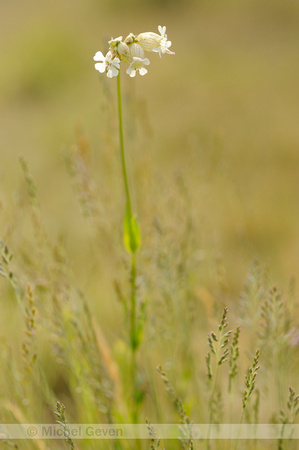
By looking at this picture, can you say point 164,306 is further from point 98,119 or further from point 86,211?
point 98,119

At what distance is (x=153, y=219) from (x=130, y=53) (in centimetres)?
35

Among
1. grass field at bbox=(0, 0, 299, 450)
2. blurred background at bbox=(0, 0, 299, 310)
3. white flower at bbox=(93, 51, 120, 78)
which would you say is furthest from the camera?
blurred background at bbox=(0, 0, 299, 310)

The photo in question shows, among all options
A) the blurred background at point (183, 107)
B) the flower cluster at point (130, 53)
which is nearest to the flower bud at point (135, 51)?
the flower cluster at point (130, 53)

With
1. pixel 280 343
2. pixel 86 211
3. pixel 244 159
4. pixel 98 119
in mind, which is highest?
pixel 98 119

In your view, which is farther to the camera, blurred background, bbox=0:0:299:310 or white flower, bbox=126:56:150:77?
blurred background, bbox=0:0:299:310

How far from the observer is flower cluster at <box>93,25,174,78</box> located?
564 millimetres

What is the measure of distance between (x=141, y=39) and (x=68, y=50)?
332 centimetres

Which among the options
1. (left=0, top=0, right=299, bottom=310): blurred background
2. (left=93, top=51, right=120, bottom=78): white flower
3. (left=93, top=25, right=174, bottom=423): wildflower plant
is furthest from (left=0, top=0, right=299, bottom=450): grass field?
(left=93, top=51, right=120, bottom=78): white flower

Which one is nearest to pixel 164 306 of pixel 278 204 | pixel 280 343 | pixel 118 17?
pixel 280 343

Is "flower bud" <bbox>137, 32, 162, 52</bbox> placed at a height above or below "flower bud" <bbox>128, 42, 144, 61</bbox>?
above

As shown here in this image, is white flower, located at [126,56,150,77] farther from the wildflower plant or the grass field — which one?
the grass field

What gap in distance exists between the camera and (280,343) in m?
0.68

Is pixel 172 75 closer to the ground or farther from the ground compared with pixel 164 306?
farther from the ground

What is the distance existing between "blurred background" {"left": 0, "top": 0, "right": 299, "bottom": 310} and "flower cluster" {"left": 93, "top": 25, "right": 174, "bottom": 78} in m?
0.62
